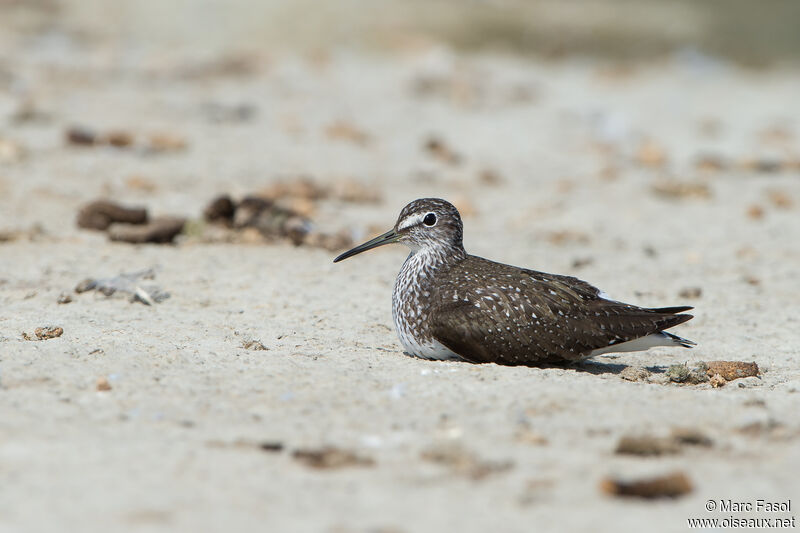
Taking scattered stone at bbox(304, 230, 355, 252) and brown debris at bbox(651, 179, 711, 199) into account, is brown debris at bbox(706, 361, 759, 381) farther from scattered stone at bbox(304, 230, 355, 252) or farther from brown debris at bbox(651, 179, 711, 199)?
brown debris at bbox(651, 179, 711, 199)

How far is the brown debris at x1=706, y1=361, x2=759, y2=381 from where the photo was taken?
6.89 meters

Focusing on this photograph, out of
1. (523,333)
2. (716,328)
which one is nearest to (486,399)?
(523,333)

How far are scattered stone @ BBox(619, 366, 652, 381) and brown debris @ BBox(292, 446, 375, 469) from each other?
2600 millimetres

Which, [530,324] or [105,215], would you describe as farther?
[105,215]

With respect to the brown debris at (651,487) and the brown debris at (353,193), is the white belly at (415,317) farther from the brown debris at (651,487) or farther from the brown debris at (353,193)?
the brown debris at (353,193)

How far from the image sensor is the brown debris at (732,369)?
6.89 metres

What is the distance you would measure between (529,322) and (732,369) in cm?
143

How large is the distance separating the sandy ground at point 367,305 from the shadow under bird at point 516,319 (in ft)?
0.71

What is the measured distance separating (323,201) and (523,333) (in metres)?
6.00

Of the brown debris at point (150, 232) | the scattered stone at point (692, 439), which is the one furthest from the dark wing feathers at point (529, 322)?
the brown debris at point (150, 232)

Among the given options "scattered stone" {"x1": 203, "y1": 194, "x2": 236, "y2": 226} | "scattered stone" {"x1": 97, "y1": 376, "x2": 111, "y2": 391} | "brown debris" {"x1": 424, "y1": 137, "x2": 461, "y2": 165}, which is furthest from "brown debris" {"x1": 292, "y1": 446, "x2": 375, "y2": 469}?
"brown debris" {"x1": 424, "y1": 137, "x2": 461, "y2": 165}

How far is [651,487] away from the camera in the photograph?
14.8 ft

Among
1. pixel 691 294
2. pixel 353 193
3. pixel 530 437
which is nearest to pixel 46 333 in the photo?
pixel 530 437

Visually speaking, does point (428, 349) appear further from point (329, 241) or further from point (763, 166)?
point (763, 166)
